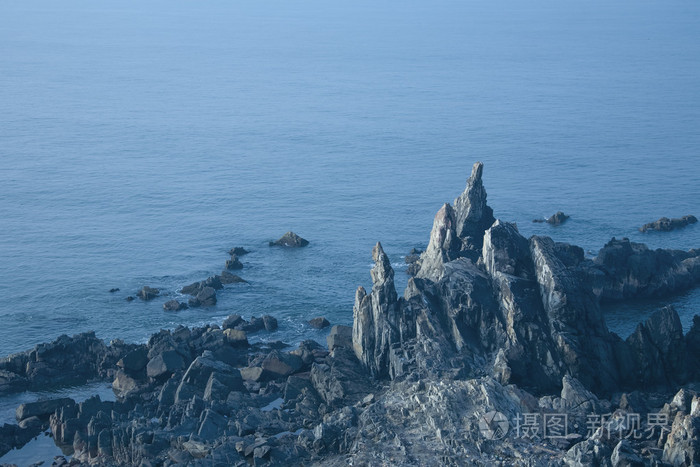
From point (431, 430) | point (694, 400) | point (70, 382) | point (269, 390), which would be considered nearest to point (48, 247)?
point (70, 382)

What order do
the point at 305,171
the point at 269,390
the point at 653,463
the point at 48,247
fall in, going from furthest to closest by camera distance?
the point at 305,171, the point at 48,247, the point at 269,390, the point at 653,463

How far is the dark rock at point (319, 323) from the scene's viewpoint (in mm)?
95750

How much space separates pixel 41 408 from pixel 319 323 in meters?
30.1

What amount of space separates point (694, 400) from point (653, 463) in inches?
319

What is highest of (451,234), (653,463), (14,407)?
(451,234)

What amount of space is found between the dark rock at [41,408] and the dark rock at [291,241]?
4962 centimetres

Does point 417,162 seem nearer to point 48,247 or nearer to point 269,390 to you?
point 48,247

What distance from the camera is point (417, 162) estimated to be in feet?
549

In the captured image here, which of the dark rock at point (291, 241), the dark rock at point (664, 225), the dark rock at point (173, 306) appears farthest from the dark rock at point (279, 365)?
the dark rock at point (664, 225)

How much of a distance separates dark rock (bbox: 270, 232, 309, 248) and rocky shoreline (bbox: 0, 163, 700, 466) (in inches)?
1119

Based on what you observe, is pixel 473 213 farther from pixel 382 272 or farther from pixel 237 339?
pixel 237 339

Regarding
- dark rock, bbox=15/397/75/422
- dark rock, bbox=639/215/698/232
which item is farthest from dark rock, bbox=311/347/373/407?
dark rock, bbox=639/215/698/232

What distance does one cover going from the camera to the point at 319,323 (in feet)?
314

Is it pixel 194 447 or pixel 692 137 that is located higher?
pixel 692 137
